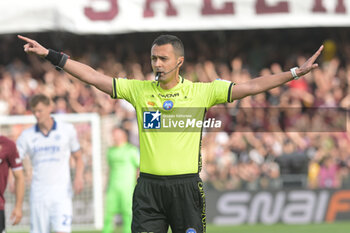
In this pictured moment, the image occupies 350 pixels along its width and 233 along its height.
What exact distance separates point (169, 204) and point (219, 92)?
3.39 ft

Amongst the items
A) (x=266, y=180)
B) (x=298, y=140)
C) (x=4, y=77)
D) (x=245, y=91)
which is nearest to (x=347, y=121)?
(x=298, y=140)

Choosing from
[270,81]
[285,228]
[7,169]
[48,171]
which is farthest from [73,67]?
[285,228]

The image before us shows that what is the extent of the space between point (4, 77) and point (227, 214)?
622 cm

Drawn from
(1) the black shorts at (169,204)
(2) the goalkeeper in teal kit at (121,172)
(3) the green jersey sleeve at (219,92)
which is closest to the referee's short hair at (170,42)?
(3) the green jersey sleeve at (219,92)

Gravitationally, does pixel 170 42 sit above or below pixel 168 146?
above

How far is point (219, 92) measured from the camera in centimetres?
638

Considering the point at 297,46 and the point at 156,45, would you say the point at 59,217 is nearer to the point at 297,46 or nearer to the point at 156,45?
the point at 156,45

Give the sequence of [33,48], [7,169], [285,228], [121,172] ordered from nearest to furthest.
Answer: [33,48] < [7,169] < [121,172] < [285,228]

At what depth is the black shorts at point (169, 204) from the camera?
627 cm

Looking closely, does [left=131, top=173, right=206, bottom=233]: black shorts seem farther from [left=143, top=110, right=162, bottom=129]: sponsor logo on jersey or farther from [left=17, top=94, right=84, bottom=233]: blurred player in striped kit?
[left=17, top=94, right=84, bottom=233]: blurred player in striped kit

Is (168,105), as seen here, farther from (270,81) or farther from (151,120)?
(270,81)

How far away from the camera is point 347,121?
16.3 metres

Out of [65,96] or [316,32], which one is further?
[316,32]

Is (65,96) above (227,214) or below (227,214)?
above
